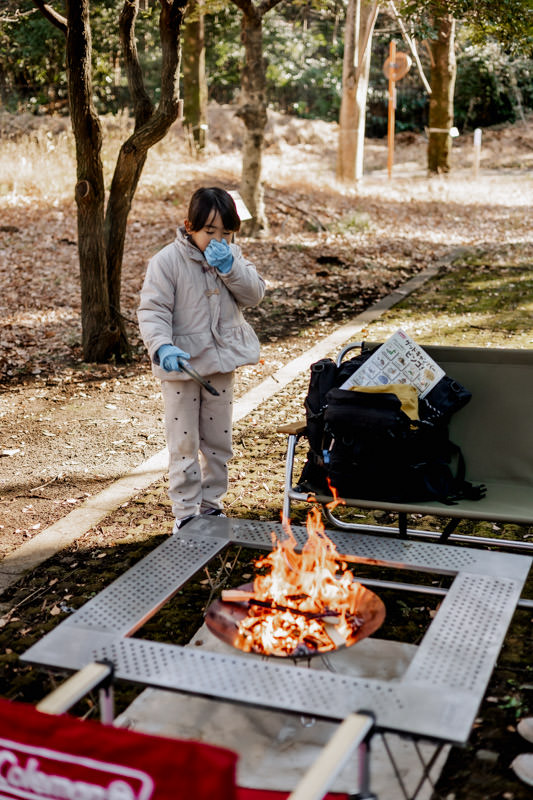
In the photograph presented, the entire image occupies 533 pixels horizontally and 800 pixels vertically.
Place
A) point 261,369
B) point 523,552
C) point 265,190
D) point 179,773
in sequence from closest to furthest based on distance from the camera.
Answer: point 179,773 → point 523,552 → point 261,369 → point 265,190

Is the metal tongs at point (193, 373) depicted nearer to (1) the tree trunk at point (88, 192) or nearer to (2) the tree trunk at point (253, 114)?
(1) the tree trunk at point (88, 192)

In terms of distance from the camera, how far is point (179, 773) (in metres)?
1.85

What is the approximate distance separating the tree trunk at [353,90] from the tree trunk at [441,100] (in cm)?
202

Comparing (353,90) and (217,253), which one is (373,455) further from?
(353,90)

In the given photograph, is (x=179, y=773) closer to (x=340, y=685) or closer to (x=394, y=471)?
(x=340, y=685)

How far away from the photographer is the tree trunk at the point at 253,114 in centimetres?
1287

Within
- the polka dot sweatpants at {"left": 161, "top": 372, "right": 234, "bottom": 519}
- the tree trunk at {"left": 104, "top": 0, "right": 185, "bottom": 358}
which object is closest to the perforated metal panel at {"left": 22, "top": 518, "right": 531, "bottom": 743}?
the polka dot sweatpants at {"left": 161, "top": 372, "right": 234, "bottom": 519}

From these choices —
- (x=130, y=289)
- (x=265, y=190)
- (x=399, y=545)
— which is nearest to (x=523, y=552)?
(x=399, y=545)

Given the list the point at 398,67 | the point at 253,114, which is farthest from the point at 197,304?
the point at 398,67

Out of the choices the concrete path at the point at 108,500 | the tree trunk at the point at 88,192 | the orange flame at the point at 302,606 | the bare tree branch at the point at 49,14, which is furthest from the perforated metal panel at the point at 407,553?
the bare tree branch at the point at 49,14

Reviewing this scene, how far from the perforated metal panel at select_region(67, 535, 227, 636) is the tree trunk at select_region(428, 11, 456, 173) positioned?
18451 mm

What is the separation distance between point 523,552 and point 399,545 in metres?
1.37

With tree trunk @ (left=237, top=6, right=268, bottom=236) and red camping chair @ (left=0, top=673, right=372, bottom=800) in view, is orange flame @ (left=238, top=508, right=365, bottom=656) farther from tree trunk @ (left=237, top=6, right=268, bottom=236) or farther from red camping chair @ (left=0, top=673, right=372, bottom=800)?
tree trunk @ (left=237, top=6, right=268, bottom=236)

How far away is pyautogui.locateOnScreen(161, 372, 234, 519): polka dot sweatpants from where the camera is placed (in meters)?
4.36
